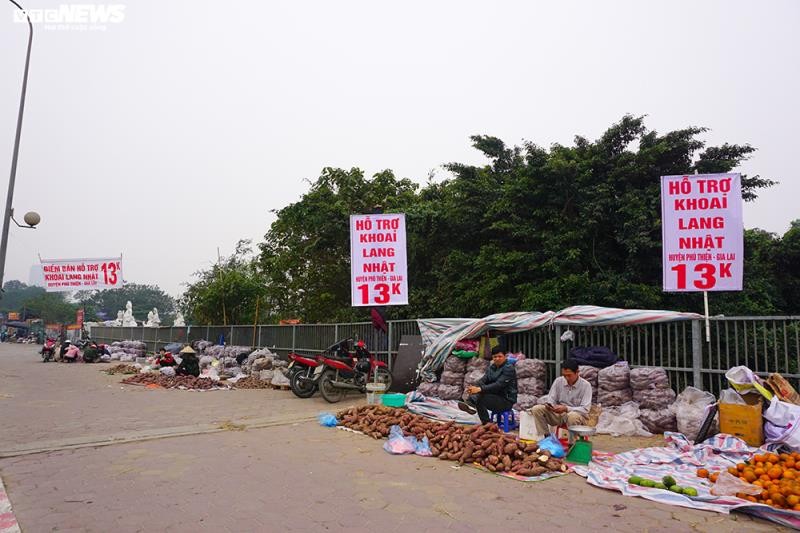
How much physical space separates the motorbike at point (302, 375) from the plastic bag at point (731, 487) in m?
8.25

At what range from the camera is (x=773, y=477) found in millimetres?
4551

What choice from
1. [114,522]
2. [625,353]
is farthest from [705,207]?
[114,522]

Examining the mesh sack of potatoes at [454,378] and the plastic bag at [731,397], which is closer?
the plastic bag at [731,397]

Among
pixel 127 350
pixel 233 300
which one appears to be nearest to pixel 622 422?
pixel 233 300

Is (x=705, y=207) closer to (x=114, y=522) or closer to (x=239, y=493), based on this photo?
(x=239, y=493)

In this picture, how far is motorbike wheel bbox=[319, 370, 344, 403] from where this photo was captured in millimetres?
10828

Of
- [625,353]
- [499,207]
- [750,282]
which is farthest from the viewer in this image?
[499,207]

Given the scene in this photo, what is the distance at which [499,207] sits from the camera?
46.3 feet

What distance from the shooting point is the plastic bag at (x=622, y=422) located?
7.33 meters

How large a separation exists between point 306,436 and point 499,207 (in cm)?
897

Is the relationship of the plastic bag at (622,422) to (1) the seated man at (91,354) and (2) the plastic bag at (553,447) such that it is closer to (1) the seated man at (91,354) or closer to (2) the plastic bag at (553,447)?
(2) the plastic bag at (553,447)

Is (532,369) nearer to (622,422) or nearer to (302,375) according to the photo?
(622,422)

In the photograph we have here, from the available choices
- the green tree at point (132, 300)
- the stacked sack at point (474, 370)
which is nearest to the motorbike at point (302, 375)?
the stacked sack at point (474, 370)

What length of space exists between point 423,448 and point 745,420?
400 centimetres
